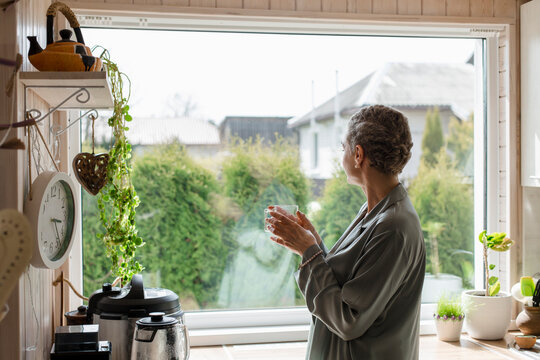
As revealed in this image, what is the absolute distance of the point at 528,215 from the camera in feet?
9.23

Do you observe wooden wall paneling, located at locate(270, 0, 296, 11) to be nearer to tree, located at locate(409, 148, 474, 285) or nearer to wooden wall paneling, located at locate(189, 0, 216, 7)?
wooden wall paneling, located at locate(189, 0, 216, 7)

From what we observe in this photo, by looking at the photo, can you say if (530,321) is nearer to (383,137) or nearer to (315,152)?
(315,152)

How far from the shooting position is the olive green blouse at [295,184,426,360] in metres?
1.47

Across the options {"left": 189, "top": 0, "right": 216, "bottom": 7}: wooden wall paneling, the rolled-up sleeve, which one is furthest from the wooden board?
the rolled-up sleeve

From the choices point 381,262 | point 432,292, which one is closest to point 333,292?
point 381,262

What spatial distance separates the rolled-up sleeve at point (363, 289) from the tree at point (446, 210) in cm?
Result: 145

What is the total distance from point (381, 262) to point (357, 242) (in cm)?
12

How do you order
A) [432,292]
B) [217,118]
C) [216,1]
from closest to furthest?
[216,1]
[217,118]
[432,292]

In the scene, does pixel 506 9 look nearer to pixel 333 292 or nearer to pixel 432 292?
pixel 432 292

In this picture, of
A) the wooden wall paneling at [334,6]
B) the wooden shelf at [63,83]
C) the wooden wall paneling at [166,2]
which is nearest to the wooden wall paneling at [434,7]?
the wooden wall paneling at [334,6]

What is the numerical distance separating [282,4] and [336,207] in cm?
95

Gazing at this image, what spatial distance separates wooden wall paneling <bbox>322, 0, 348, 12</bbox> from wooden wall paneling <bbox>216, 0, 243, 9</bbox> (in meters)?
0.37

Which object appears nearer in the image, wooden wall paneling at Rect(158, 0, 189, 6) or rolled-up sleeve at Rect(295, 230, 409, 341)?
rolled-up sleeve at Rect(295, 230, 409, 341)

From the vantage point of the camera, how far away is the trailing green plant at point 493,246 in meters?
2.66
